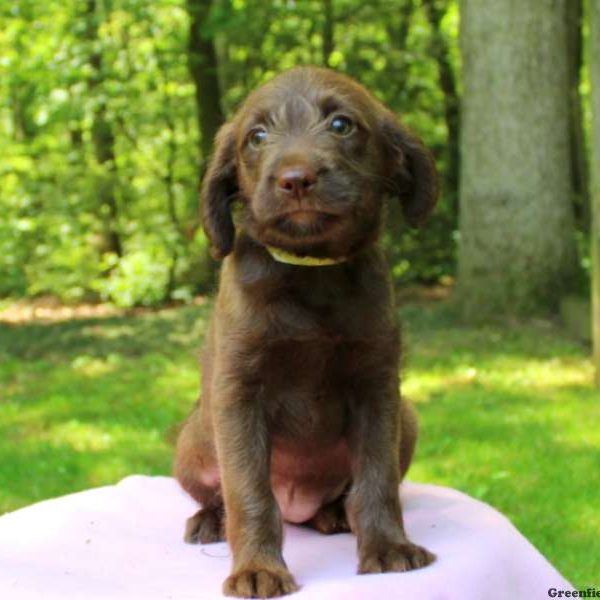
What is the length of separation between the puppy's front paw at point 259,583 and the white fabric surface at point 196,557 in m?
0.05

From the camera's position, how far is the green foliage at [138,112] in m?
12.9

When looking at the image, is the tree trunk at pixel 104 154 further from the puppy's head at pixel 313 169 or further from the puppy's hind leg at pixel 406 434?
the puppy's head at pixel 313 169

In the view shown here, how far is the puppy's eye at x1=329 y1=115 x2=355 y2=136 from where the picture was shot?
9.04 feet

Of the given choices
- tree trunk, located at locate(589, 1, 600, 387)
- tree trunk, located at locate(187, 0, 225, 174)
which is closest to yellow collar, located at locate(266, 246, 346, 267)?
tree trunk, located at locate(589, 1, 600, 387)

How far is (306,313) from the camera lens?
284 centimetres

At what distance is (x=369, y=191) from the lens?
2787mm

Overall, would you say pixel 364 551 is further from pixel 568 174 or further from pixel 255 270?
pixel 568 174

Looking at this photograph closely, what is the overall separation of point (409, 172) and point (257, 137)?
1.63 feet

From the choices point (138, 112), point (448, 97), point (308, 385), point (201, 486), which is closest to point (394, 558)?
point (308, 385)

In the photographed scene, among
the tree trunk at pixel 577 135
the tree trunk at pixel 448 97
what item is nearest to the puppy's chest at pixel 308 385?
the tree trunk at pixel 577 135

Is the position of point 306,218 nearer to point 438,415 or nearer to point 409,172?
point 409,172

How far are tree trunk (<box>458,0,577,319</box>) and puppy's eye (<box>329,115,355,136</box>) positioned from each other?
20.0ft

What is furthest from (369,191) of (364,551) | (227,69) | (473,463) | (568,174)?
(227,69)

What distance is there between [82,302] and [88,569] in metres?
12.8
